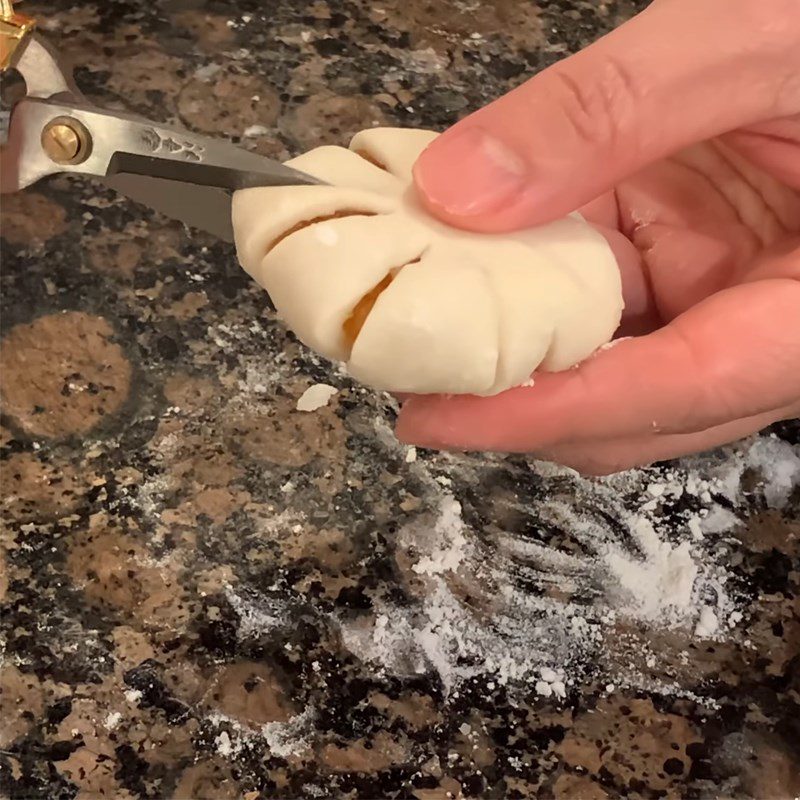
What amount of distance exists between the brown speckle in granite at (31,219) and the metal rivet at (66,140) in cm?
46

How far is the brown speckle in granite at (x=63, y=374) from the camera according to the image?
112 centimetres

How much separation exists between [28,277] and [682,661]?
96cm

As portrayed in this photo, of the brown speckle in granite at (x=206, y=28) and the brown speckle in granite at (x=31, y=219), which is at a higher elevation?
the brown speckle in granite at (x=206, y=28)

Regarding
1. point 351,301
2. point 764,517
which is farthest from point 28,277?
point 764,517

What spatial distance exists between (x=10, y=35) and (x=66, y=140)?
0.36ft

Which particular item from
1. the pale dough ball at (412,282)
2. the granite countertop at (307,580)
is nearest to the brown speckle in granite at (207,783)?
the granite countertop at (307,580)

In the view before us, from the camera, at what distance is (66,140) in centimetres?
81

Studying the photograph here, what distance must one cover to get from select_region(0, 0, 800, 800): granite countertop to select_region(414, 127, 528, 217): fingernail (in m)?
0.45

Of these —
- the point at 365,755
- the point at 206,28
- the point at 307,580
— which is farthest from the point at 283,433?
the point at 206,28

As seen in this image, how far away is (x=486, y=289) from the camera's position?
753 millimetres

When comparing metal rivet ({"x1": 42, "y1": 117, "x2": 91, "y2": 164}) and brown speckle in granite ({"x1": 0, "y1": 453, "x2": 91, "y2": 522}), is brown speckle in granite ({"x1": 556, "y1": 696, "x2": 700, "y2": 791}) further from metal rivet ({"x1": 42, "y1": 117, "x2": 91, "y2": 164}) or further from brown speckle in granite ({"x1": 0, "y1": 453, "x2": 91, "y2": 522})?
metal rivet ({"x1": 42, "y1": 117, "x2": 91, "y2": 164})

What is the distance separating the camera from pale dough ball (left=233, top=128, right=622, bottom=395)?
738 millimetres

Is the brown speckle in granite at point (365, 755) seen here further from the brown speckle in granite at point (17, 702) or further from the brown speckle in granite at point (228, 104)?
the brown speckle in granite at point (228, 104)

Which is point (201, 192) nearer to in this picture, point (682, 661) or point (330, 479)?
point (330, 479)
